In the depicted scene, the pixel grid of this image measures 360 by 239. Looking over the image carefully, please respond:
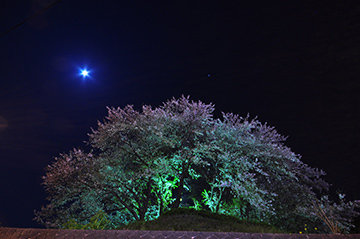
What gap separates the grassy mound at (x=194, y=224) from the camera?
508 cm

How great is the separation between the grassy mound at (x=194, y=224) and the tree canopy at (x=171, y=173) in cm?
315

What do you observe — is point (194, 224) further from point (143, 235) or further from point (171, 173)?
point (171, 173)

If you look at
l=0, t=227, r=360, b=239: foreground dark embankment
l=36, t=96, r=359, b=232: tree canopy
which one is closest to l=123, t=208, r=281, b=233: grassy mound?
l=0, t=227, r=360, b=239: foreground dark embankment

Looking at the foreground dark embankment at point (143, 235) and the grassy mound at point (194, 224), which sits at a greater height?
the grassy mound at point (194, 224)

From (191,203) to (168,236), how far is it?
845 centimetres

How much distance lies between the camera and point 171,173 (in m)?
9.46

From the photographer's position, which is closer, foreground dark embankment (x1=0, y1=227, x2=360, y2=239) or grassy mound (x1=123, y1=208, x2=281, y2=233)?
foreground dark embankment (x1=0, y1=227, x2=360, y2=239)

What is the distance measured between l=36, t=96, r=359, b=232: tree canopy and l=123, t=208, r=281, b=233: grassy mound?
3.15 meters

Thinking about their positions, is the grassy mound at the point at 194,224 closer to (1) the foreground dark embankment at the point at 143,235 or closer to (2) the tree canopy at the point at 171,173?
(1) the foreground dark embankment at the point at 143,235

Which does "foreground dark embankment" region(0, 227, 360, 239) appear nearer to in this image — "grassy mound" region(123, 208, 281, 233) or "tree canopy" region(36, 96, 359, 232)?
"grassy mound" region(123, 208, 281, 233)

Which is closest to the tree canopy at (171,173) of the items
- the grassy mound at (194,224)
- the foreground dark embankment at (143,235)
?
the grassy mound at (194,224)

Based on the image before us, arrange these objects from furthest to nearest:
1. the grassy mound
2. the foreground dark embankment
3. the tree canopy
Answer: the tree canopy → the grassy mound → the foreground dark embankment

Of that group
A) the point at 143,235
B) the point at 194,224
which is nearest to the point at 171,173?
the point at 194,224

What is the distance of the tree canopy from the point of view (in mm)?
9703
